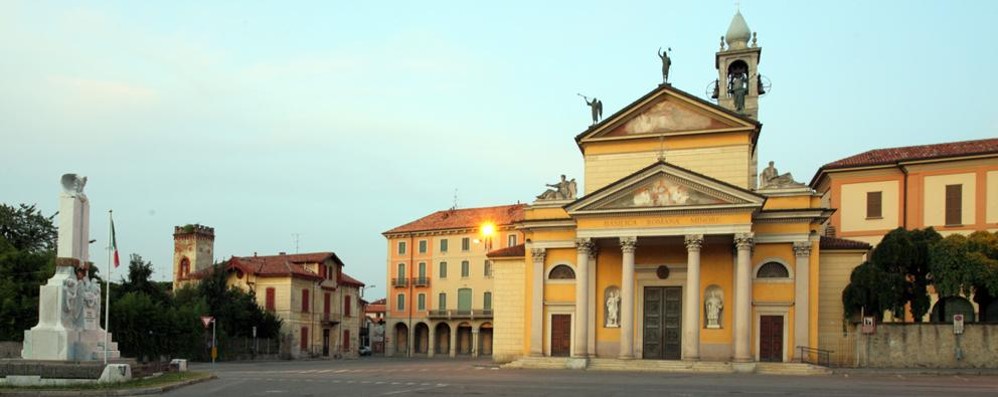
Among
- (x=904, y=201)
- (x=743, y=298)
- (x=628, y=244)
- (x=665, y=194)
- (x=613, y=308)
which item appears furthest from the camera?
(x=904, y=201)

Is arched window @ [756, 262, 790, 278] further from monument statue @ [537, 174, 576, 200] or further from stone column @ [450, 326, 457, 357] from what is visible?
stone column @ [450, 326, 457, 357]

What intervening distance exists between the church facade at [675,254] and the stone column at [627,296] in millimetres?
41

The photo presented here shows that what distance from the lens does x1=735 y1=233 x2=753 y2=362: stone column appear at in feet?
121

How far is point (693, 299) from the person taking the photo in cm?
3784

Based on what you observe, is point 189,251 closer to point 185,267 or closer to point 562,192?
point 185,267

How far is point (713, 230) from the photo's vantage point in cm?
3753

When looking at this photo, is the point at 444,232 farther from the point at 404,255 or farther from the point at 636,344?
the point at 636,344

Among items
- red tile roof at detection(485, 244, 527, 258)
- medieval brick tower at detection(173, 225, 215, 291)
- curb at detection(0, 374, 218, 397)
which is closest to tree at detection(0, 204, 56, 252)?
medieval brick tower at detection(173, 225, 215, 291)

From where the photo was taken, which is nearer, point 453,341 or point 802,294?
point 802,294

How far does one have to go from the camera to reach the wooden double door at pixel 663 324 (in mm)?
40781

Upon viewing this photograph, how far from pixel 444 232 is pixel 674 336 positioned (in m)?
42.8

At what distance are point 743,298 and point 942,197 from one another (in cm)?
1779

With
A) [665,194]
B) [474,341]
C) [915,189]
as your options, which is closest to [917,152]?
[915,189]

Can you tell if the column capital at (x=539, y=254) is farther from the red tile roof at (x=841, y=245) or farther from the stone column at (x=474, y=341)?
the stone column at (x=474, y=341)
